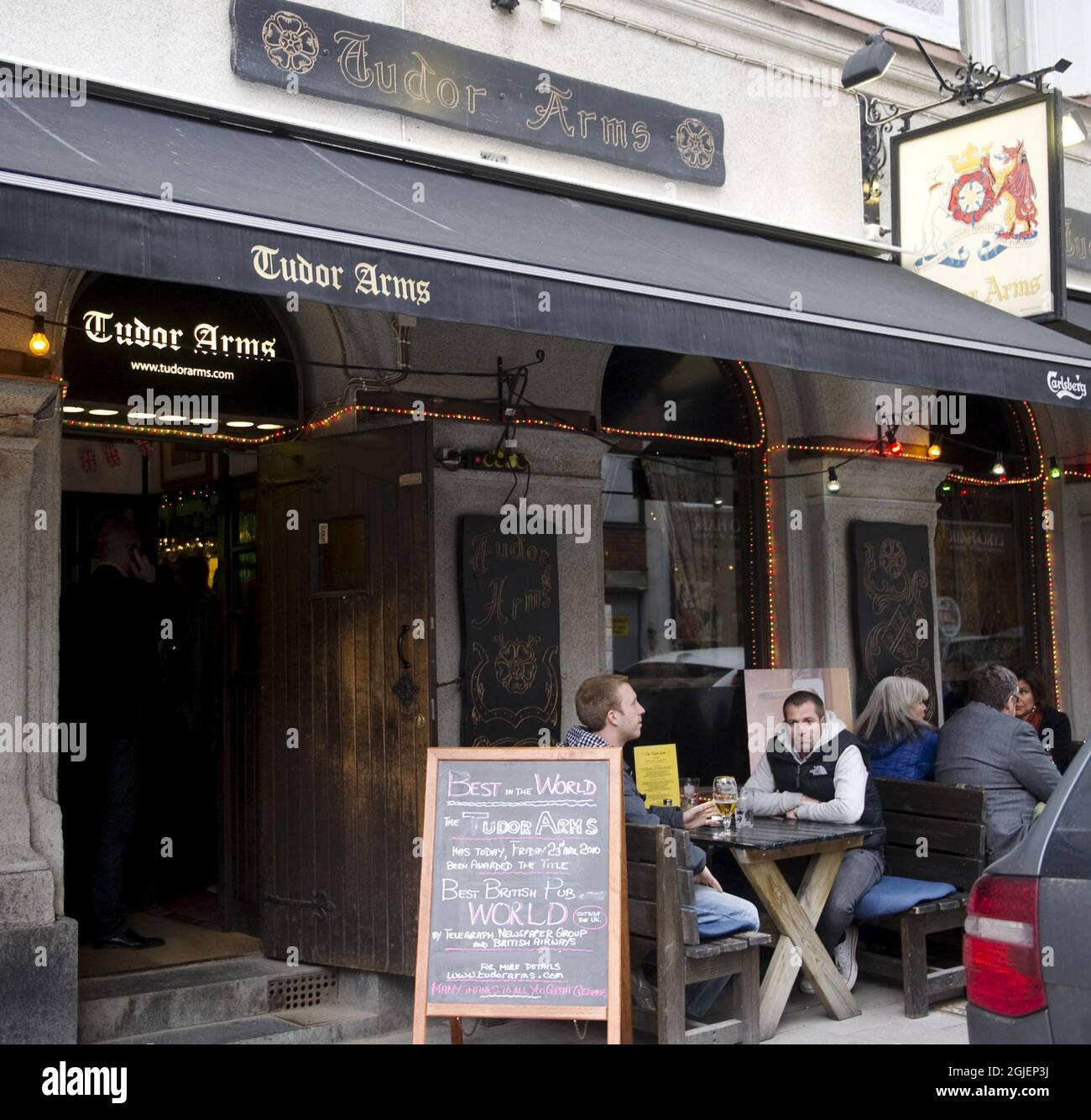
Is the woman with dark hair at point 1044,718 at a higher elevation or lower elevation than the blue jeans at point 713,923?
higher

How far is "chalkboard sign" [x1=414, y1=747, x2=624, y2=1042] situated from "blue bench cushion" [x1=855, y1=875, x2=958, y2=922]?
1879mm

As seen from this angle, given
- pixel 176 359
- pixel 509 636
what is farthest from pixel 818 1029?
pixel 176 359

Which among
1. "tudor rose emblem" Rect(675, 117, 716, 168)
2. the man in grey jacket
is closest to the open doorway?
"tudor rose emblem" Rect(675, 117, 716, 168)

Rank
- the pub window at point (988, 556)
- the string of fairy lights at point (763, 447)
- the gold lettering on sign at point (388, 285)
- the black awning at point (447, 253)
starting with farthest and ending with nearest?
the pub window at point (988, 556) → the string of fairy lights at point (763, 447) → the gold lettering on sign at point (388, 285) → the black awning at point (447, 253)

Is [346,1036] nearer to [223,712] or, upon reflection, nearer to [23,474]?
[223,712]

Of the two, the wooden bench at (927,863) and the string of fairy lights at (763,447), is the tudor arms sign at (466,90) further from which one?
the wooden bench at (927,863)

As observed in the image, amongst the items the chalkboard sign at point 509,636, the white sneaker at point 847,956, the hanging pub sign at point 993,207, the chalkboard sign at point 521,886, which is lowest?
the white sneaker at point 847,956

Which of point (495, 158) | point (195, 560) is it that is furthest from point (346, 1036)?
point (495, 158)

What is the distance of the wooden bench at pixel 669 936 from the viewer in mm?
5156

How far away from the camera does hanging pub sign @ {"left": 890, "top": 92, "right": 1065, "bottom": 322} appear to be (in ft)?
25.0

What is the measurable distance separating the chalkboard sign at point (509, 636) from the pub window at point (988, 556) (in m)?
3.70

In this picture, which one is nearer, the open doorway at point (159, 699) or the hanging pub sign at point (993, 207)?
the open doorway at point (159, 699)

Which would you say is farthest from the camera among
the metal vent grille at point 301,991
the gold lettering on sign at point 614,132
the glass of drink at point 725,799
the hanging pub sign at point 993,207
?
the hanging pub sign at point 993,207

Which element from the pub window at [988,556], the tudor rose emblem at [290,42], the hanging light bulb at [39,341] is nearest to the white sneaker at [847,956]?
the pub window at [988,556]
